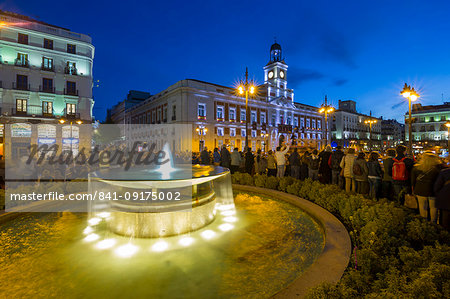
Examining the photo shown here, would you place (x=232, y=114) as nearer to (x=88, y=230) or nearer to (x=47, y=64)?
(x=47, y=64)

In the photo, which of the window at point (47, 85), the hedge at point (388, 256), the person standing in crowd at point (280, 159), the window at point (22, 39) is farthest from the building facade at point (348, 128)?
the hedge at point (388, 256)

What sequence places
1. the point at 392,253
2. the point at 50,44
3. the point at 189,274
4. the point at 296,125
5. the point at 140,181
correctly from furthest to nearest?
the point at 296,125
the point at 50,44
the point at 140,181
the point at 189,274
the point at 392,253

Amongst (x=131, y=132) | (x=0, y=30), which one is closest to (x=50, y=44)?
(x=0, y=30)

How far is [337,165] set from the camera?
25.6 ft

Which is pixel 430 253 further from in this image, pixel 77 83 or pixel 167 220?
pixel 77 83

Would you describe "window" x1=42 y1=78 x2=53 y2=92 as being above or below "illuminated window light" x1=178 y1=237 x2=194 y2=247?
above

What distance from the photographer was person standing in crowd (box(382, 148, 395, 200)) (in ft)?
20.2

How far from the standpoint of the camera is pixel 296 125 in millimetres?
58219

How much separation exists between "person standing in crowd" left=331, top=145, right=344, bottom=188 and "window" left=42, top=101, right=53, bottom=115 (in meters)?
33.8

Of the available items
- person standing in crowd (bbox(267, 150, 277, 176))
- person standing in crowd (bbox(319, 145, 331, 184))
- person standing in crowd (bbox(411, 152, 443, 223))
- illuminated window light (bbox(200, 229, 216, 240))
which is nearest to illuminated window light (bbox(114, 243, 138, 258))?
illuminated window light (bbox(200, 229, 216, 240))

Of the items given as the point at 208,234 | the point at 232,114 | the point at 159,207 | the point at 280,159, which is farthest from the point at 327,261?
the point at 232,114

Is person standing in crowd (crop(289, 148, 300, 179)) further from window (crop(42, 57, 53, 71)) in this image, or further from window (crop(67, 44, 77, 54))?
window (crop(67, 44, 77, 54))

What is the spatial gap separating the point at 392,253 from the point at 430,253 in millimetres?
417

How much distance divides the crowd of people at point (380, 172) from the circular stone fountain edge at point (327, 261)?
5.89 feet
